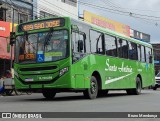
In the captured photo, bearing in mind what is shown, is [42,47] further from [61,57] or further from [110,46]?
[110,46]

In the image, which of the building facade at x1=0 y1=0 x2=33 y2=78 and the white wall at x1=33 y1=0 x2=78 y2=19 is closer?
the building facade at x1=0 y1=0 x2=33 y2=78

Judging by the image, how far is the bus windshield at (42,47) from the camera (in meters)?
15.6

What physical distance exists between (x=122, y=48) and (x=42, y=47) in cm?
609

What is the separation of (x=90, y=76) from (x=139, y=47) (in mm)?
7665

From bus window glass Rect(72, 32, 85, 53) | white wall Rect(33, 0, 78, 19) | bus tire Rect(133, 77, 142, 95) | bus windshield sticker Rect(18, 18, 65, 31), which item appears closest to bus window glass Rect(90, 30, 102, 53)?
bus window glass Rect(72, 32, 85, 53)

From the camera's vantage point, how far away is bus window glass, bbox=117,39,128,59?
20.4 meters

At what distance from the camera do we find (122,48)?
20.7 meters

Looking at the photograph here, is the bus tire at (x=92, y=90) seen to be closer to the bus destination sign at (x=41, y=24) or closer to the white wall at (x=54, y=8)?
Answer: the bus destination sign at (x=41, y=24)

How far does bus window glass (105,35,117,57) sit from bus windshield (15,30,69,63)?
3522 millimetres

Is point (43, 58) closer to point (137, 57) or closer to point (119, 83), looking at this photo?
point (119, 83)

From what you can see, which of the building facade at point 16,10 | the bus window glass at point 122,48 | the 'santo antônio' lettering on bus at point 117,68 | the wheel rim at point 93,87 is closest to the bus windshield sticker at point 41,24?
the wheel rim at point 93,87

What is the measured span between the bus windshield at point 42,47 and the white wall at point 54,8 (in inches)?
677

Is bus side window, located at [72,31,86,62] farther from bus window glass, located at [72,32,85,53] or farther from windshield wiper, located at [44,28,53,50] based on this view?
windshield wiper, located at [44,28,53,50]

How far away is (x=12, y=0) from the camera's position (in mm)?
30203
